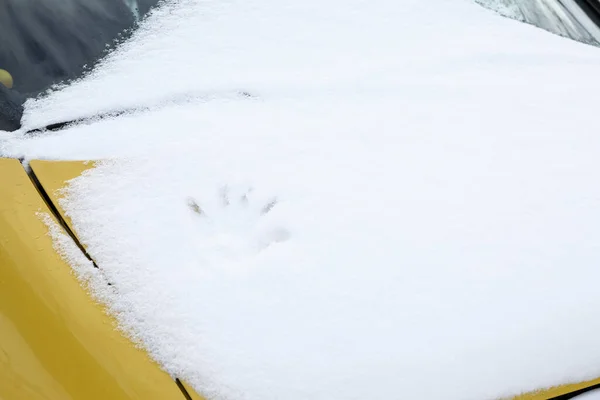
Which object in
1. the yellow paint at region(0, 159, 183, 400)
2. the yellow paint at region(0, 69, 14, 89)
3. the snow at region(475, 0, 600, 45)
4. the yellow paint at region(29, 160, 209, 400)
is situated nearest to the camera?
the yellow paint at region(0, 159, 183, 400)

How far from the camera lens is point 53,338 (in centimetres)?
103

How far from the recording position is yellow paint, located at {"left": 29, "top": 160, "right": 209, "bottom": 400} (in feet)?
3.84

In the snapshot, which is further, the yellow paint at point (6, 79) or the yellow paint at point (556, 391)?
the yellow paint at point (6, 79)

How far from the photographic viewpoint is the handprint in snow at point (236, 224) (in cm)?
119

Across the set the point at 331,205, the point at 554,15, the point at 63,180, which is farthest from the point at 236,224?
the point at 554,15

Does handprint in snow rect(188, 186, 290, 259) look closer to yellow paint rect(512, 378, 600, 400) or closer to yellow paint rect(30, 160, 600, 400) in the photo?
yellow paint rect(30, 160, 600, 400)

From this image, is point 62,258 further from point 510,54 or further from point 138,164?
point 510,54

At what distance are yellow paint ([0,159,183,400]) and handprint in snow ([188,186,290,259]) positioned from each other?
268 millimetres

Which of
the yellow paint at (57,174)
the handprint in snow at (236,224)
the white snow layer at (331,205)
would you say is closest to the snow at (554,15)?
the white snow layer at (331,205)

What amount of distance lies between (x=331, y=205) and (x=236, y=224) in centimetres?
23

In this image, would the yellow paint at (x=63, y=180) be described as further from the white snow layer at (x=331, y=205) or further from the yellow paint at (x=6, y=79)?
the yellow paint at (x=6, y=79)

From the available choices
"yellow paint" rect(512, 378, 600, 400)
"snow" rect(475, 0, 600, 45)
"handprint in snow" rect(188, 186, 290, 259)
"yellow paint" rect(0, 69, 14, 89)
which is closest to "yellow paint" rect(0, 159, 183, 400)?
"handprint in snow" rect(188, 186, 290, 259)

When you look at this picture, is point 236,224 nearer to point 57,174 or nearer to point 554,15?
point 57,174

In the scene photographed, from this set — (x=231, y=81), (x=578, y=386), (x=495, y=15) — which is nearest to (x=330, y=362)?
(x=578, y=386)
